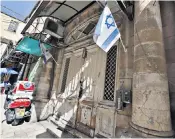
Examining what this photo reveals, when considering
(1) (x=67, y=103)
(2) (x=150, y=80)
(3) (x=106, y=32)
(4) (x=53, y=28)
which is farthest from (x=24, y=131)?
(4) (x=53, y=28)

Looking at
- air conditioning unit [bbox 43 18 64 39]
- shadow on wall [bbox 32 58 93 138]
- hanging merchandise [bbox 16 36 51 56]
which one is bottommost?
shadow on wall [bbox 32 58 93 138]

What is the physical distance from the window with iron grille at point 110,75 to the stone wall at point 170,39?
5.50 ft

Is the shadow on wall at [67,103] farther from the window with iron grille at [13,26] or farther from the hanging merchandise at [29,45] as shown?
the window with iron grille at [13,26]

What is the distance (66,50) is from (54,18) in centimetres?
207

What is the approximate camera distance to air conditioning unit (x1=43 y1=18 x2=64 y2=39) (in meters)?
6.50

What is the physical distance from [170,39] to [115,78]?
1953mm

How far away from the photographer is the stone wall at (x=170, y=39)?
294 cm

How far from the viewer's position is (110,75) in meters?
4.40

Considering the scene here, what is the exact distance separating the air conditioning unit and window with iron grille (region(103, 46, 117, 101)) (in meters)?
3.83

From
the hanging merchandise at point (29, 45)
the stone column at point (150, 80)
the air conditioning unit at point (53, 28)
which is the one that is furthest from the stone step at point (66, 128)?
the air conditioning unit at point (53, 28)

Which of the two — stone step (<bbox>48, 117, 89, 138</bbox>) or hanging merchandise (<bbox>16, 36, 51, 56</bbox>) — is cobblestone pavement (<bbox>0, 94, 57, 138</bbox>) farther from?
hanging merchandise (<bbox>16, 36, 51, 56</bbox>)

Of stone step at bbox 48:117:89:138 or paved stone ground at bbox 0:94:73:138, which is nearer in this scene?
paved stone ground at bbox 0:94:73:138

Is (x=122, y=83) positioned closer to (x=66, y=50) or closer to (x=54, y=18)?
(x=66, y=50)

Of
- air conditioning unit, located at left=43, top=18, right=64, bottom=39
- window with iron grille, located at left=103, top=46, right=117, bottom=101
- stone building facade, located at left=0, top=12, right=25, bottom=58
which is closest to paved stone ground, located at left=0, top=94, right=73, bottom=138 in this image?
window with iron grille, located at left=103, top=46, right=117, bottom=101
